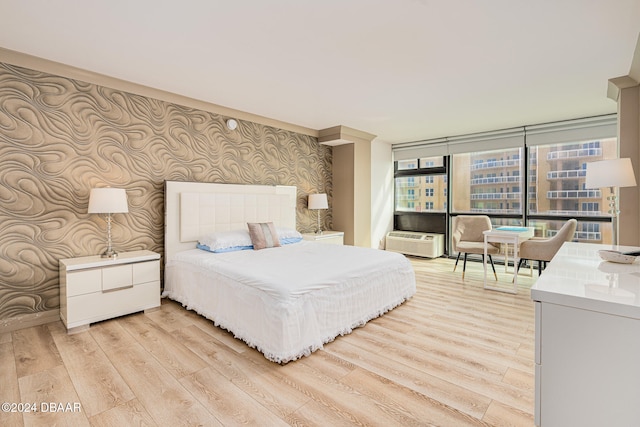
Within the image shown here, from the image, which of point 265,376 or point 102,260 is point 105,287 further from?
point 265,376

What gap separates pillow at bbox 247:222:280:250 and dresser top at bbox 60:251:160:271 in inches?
41.5

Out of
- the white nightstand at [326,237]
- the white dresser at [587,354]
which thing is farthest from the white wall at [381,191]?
the white dresser at [587,354]

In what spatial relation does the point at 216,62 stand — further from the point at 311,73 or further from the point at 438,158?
the point at 438,158

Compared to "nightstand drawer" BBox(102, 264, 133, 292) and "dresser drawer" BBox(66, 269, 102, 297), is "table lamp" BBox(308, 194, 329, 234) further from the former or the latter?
"dresser drawer" BBox(66, 269, 102, 297)

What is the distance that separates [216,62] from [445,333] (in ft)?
10.3

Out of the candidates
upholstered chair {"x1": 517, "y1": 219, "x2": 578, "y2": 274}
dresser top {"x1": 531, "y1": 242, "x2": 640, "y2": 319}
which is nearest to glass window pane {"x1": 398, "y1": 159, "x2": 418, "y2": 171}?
upholstered chair {"x1": 517, "y1": 219, "x2": 578, "y2": 274}

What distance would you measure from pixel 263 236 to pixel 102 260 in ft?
5.32

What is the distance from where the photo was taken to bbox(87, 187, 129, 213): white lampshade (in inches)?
110

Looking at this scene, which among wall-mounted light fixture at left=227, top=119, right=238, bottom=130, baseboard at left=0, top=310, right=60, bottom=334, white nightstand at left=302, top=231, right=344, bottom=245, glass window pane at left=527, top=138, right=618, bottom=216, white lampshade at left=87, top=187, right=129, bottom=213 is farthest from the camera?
white nightstand at left=302, top=231, right=344, bottom=245

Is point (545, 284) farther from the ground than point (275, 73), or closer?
closer

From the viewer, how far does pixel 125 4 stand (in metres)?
1.95

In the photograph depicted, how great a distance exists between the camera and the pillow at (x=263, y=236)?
370 cm

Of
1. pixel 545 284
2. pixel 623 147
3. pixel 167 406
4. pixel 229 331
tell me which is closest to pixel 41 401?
pixel 167 406

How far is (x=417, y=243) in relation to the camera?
5.94 m
